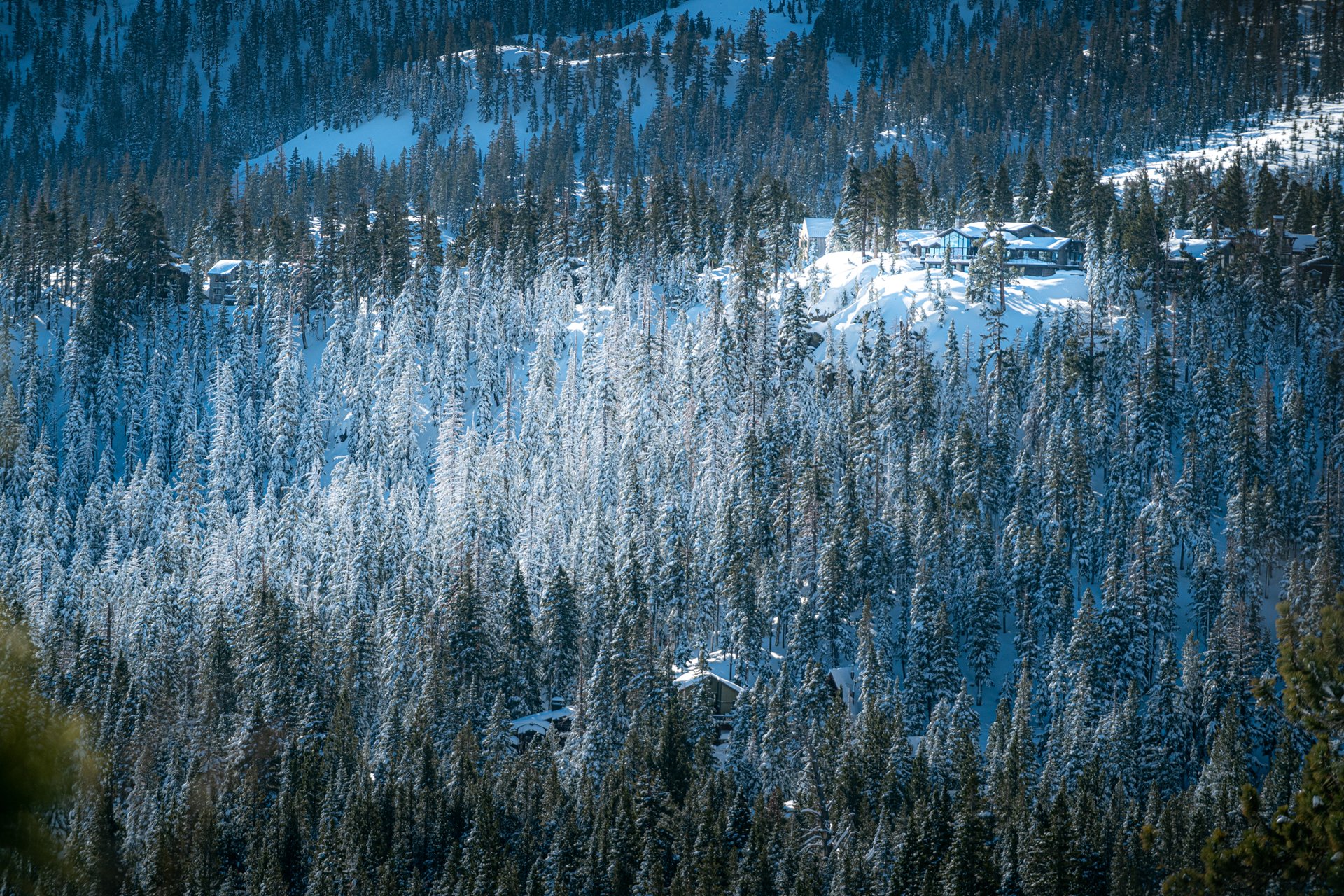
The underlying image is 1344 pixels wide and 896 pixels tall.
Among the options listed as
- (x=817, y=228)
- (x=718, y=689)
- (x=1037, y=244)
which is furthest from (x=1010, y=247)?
(x=718, y=689)

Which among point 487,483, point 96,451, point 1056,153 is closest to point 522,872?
point 487,483

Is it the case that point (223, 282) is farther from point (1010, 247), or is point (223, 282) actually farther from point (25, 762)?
point (25, 762)

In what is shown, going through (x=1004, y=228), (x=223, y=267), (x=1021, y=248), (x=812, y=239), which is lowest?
(x=1021, y=248)

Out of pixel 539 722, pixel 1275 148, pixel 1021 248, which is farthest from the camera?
pixel 1275 148

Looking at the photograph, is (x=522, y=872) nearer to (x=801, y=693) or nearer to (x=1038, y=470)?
(x=801, y=693)

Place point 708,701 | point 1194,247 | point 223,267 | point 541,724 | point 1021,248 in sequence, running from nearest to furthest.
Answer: point 708,701 < point 541,724 < point 1194,247 < point 1021,248 < point 223,267
